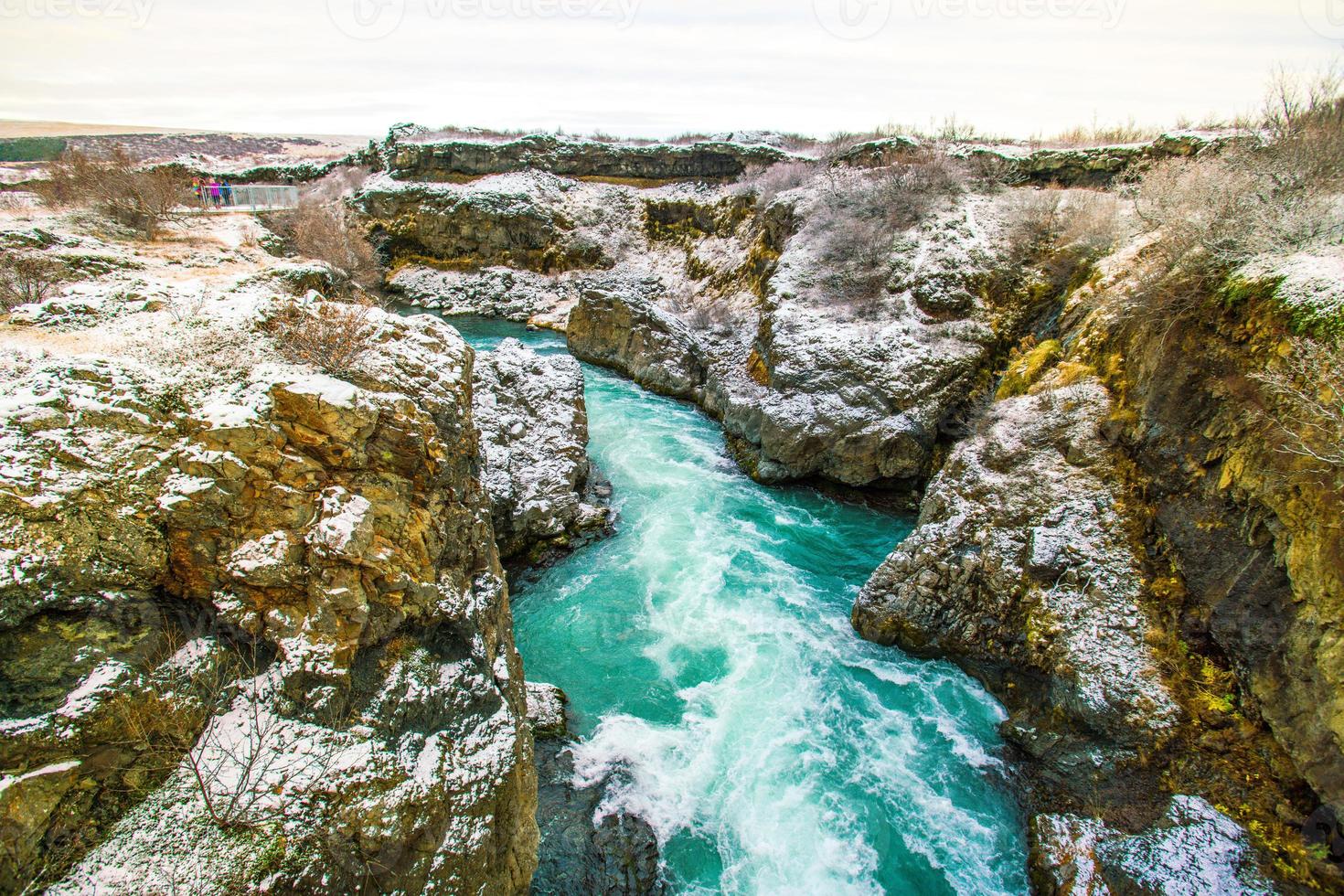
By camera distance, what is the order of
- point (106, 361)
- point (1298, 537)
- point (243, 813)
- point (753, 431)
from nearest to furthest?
1. point (243, 813)
2. point (106, 361)
3. point (1298, 537)
4. point (753, 431)

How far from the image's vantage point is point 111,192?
14555 mm

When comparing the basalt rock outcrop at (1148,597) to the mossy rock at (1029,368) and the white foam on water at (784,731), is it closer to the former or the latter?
the mossy rock at (1029,368)

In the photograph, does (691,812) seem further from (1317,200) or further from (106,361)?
(1317,200)

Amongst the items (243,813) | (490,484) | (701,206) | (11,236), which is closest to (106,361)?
(243,813)

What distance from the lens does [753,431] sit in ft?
59.7

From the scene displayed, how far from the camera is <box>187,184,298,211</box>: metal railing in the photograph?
28.4 metres

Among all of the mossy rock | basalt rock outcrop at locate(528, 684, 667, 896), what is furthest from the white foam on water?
the mossy rock

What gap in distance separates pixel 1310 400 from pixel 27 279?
17818 millimetres

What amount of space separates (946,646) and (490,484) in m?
10.3

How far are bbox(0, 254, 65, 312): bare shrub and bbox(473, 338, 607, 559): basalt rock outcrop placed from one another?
287 inches

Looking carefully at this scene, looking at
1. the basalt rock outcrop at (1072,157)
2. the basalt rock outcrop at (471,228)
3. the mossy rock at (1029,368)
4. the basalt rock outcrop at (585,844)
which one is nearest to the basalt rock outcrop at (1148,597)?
the mossy rock at (1029,368)

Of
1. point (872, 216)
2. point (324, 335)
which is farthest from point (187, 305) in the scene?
point (872, 216)

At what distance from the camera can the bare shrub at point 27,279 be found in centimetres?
816

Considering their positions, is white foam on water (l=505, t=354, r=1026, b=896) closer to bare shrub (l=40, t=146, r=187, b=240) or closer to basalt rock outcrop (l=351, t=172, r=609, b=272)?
bare shrub (l=40, t=146, r=187, b=240)
